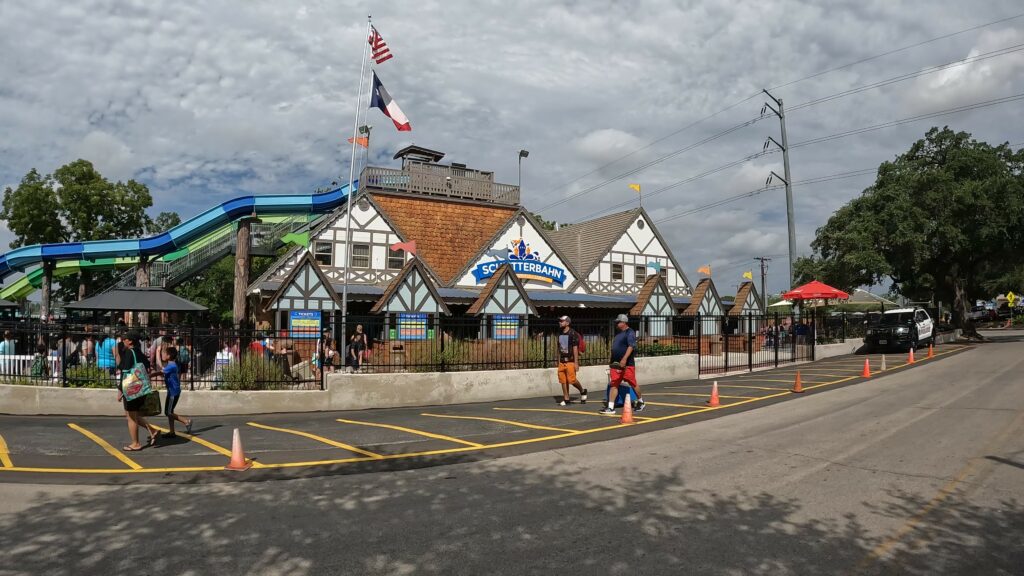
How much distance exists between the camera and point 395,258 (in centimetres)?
2784

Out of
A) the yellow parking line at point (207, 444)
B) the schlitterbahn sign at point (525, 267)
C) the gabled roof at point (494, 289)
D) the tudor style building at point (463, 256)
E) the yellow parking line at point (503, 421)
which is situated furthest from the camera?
the schlitterbahn sign at point (525, 267)

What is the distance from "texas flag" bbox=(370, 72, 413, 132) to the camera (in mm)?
16750

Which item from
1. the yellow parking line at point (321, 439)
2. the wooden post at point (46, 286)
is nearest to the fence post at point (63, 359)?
the yellow parking line at point (321, 439)

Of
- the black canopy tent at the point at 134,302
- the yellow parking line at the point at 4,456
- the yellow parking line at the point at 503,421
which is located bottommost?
the yellow parking line at the point at 503,421

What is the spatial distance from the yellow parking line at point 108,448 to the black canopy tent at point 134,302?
20.3ft

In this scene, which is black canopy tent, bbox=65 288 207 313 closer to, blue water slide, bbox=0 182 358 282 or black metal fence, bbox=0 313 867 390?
black metal fence, bbox=0 313 867 390

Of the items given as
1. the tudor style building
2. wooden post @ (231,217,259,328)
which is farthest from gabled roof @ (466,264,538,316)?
wooden post @ (231,217,259,328)

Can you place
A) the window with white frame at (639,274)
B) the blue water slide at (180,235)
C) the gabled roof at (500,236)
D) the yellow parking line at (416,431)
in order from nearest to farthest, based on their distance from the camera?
the yellow parking line at (416,431) < the blue water slide at (180,235) < the gabled roof at (500,236) < the window with white frame at (639,274)

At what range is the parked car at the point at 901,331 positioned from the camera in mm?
26047

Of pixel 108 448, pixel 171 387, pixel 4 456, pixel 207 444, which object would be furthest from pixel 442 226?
pixel 4 456

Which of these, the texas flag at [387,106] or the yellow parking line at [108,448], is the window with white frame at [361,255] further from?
the yellow parking line at [108,448]

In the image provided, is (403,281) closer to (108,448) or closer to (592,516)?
(108,448)

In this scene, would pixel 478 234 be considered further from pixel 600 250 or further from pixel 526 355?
pixel 526 355

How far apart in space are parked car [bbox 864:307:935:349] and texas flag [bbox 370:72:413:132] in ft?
73.5
